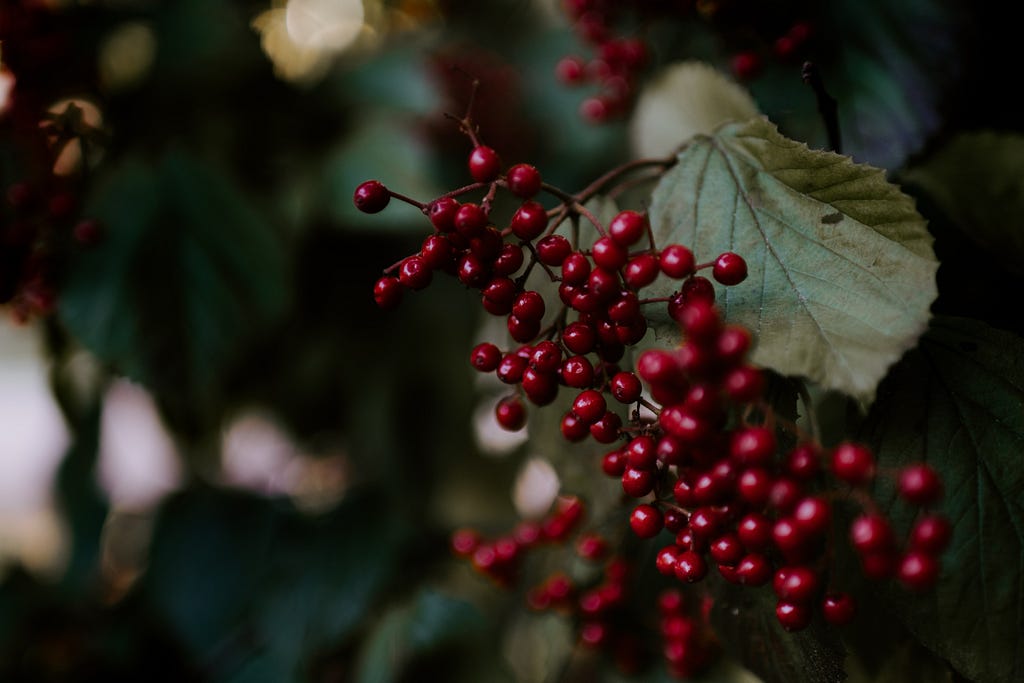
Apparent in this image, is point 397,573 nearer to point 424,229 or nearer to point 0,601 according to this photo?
point 424,229

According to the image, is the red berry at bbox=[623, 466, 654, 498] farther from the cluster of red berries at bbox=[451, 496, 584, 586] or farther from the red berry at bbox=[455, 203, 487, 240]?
the cluster of red berries at bbox=[451, 496, 584, 586]

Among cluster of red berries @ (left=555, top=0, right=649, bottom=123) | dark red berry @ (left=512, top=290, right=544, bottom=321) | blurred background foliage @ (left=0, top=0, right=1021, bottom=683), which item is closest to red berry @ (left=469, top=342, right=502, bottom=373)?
dark red berry @ (left=512, top=290, right=544, bottom=321)

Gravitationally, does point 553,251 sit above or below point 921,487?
above

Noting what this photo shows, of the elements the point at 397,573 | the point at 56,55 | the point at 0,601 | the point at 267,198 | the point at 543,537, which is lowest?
the point at 0,601

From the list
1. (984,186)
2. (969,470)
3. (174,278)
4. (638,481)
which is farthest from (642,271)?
(174,278)

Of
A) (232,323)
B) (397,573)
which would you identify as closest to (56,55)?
(232,323)

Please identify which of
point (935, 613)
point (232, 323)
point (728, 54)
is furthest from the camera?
point (232, 323)

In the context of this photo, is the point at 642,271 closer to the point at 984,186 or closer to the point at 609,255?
the point at 609,255
